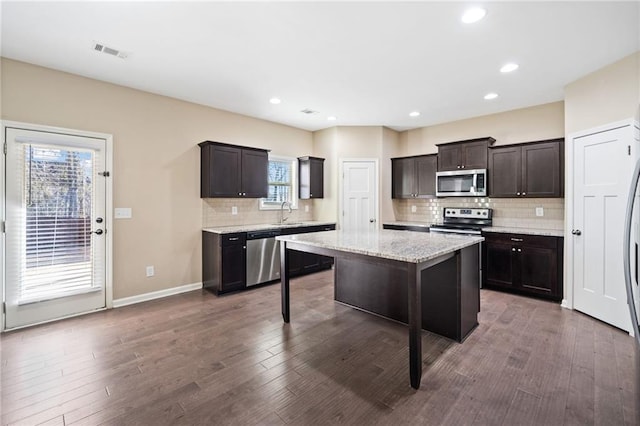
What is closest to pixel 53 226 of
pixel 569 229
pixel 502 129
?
pixel 569 229

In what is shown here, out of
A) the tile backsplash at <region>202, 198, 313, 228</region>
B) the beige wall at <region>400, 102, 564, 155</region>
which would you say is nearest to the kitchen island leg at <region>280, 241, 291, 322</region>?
the tile backsplash at <region>202, 198, 313, 228</region>

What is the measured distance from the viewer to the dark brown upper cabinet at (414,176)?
18.3 ft

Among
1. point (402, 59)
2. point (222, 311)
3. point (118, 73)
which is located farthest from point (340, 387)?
point (118, 73)

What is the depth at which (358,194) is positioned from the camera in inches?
233

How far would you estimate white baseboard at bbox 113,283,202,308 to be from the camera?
3.77m

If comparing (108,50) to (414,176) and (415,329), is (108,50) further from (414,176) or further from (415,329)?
(414,176)

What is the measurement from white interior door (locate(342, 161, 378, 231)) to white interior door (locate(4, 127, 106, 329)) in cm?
390

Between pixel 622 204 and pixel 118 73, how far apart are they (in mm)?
5698

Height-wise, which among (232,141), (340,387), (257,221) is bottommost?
(340,387)

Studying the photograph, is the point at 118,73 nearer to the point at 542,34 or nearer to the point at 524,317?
the point at 542,34

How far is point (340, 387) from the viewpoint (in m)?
2.12

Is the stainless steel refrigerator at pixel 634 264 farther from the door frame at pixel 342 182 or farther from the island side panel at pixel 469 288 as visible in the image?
the door frame at pixel 342 182

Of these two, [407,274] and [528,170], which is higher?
[528,170]

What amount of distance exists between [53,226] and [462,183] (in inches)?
225
